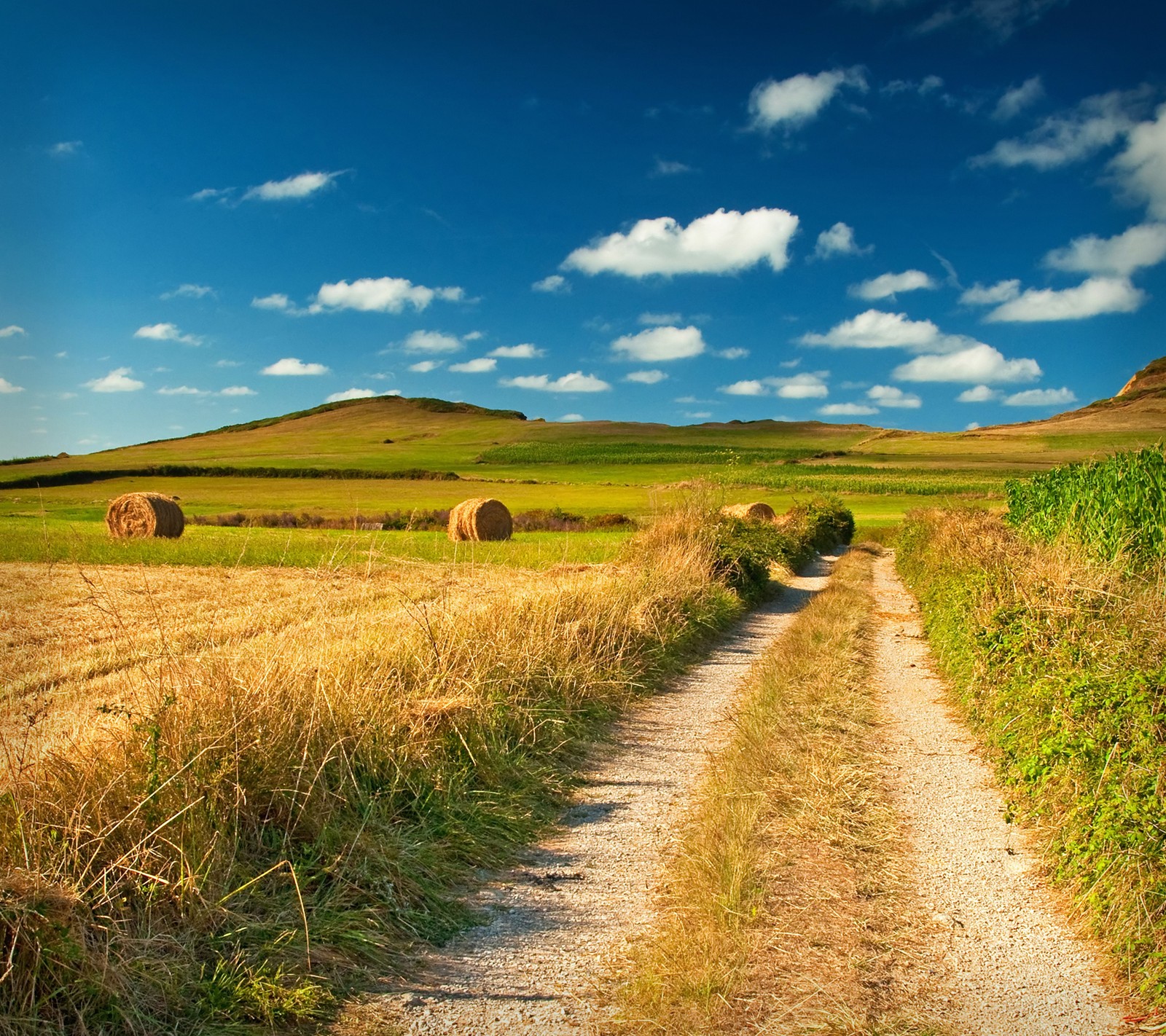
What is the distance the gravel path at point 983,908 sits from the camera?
13.7 ft

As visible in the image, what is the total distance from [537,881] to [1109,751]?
351 centimetres

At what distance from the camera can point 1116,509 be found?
549 inches

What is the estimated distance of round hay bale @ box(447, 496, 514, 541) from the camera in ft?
101

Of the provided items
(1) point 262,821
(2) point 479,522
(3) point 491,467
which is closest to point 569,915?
(1) point 262,821

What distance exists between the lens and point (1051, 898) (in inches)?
212

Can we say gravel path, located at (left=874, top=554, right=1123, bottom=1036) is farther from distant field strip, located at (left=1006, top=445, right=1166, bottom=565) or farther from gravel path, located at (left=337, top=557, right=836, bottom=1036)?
distant field strip, located at (left=1006, top=445, right=1166, bottom=565)

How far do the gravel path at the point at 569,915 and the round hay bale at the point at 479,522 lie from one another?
72.9 ft

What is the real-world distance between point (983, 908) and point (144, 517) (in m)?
28.6

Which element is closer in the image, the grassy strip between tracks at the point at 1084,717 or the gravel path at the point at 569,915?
the gravel path at the point at 569,915

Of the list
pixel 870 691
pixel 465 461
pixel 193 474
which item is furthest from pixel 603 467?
pixel 870 691

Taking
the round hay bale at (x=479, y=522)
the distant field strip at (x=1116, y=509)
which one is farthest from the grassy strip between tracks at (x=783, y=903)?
the round hay bale at (x=479, y=522)

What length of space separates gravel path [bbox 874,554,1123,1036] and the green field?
866 cm

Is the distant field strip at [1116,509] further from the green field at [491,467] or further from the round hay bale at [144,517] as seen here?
the round hay bale at [144,517]

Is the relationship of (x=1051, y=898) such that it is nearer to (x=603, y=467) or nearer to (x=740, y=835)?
(x=740, y=835)
